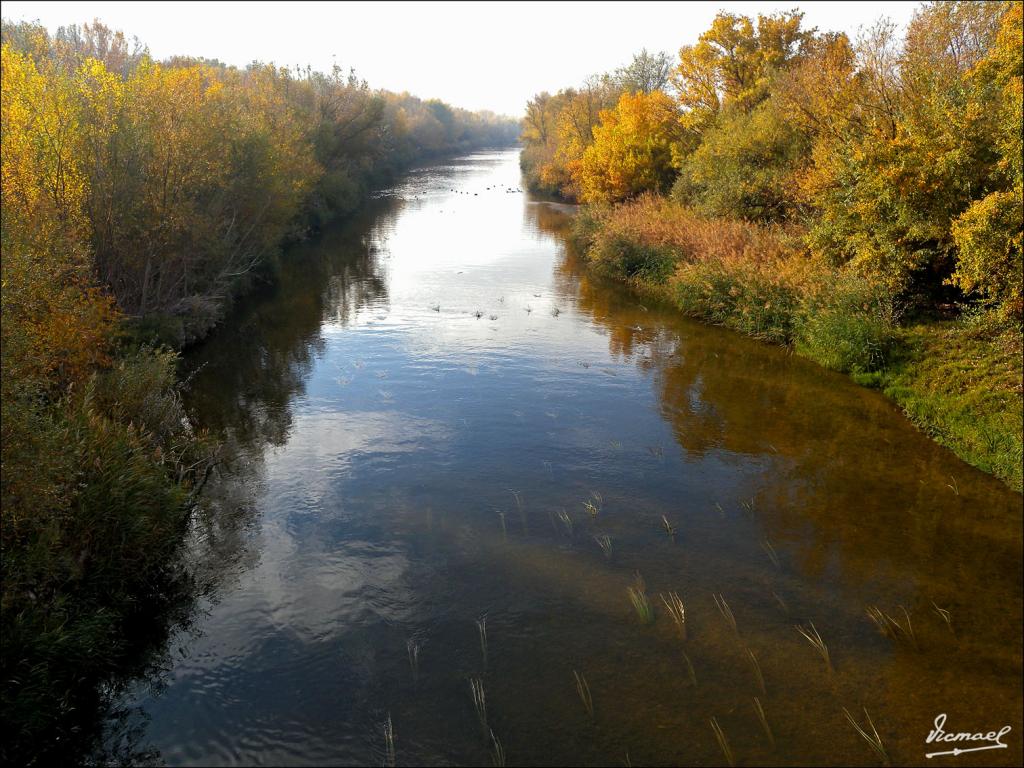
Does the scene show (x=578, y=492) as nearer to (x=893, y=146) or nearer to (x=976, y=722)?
(x=976, y=722)

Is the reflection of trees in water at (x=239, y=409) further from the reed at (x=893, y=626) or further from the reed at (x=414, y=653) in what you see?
the reed at (x=893, y=626)

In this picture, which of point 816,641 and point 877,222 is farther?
point 877,222

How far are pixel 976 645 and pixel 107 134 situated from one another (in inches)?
878

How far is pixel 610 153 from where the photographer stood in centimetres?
4359

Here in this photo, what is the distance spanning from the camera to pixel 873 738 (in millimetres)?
8125

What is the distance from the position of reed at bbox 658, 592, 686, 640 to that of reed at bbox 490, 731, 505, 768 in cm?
318

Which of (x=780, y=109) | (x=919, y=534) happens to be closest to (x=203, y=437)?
(x=919, y=534)

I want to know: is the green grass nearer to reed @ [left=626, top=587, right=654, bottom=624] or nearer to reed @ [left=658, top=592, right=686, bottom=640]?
reed @ [left=658, top=592, right=686, bottom=640]

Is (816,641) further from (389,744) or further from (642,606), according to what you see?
(389,744)

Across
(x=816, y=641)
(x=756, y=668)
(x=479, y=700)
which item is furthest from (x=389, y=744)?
(x=816, y=641)

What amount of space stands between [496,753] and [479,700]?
82cm

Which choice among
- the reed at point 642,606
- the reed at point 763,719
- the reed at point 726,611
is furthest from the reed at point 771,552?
the reed at point 763,719

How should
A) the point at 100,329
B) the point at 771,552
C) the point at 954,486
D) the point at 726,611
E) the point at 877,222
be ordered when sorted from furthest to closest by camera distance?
the point at 877,222 < the point at 100,329 < the point at 954,486 < the point at 771,552 < the point at 726,611

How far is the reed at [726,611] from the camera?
33.2 feet
